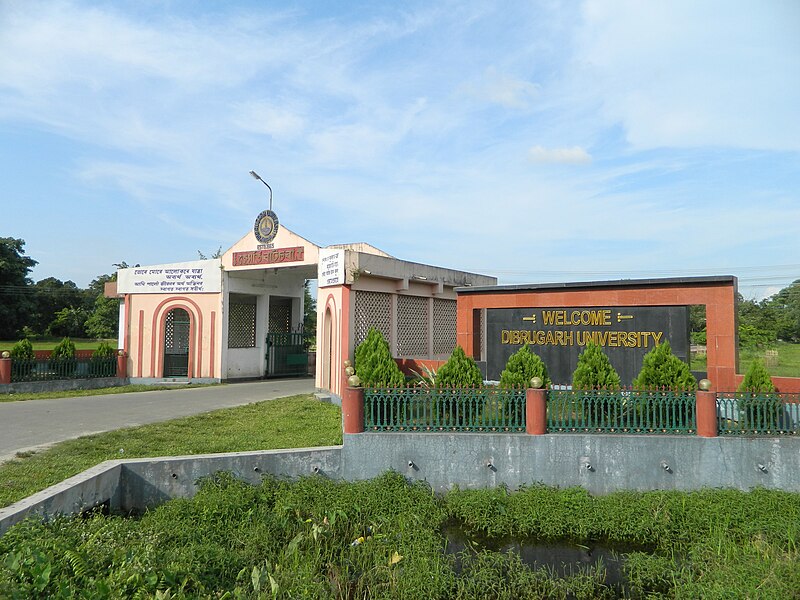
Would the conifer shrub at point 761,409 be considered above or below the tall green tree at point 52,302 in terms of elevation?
below

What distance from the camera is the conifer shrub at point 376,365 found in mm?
10289

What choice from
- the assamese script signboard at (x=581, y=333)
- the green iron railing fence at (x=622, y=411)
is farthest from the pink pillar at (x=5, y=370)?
the green iron railing fence at (x=622, y=411)

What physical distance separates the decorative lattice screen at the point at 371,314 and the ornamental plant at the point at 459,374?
4539 millimetres

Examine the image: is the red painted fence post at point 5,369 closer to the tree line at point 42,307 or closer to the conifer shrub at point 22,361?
the conifer shrub at point 22,361

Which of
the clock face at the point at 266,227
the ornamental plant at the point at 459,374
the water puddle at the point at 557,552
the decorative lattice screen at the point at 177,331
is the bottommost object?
the water puddle at the point at 557,552

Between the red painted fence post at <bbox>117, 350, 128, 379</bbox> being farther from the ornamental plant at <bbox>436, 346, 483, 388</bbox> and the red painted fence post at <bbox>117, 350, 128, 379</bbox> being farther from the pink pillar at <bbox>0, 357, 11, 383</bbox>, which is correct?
the ornamental plant at <bbox>436, 346, 483, 388</bbox>

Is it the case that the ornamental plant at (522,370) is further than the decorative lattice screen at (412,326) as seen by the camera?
No

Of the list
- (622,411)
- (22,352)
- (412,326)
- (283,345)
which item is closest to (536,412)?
(622,411)

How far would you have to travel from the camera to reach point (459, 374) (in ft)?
30.1

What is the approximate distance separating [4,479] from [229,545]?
10.8ft

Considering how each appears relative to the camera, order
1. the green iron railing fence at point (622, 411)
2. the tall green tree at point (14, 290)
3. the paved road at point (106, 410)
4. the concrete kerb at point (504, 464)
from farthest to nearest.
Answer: the tall green tree at point (14, 290)
the paved road at point (106, 410)
the green iron railing fence at point (622, 411)
the concrete kerb at point (504, 464)

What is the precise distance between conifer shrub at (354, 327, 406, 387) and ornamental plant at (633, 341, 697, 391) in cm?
407

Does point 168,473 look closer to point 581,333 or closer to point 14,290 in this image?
point 581,333

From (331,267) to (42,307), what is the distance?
38795mm
